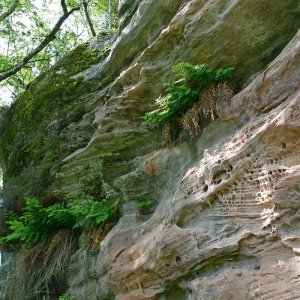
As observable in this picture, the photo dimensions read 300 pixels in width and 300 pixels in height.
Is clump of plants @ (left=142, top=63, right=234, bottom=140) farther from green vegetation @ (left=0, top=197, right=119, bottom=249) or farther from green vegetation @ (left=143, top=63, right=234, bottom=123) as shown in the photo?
green vegetation @ (left=0, top=197, right=119, bottom=249)

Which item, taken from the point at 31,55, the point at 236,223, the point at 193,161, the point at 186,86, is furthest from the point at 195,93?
the point at 31,55

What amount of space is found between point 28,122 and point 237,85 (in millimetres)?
5357

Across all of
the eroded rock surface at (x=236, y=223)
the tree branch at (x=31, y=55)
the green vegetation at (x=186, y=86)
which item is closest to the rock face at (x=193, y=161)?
the eroded rock surface at (x=236, y=223)

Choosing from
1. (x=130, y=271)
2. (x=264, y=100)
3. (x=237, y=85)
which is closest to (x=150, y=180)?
(x=130, y=271)

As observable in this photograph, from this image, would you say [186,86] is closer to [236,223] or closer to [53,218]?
[236,223]

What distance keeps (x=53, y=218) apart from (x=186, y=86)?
11.7 feet

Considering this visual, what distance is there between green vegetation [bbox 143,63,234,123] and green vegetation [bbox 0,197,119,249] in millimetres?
1840

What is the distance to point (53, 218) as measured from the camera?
25.1ft

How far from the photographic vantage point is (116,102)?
763cm

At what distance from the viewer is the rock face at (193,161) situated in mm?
4445

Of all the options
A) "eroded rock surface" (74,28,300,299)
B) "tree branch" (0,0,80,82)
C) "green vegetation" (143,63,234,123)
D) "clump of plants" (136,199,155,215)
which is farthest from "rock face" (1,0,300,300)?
"tree branch" (0,0,80,82)

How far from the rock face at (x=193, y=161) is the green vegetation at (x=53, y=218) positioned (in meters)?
0.41

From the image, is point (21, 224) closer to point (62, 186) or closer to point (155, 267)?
point (62, 186)

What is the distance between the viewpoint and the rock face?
4445 millimetres
